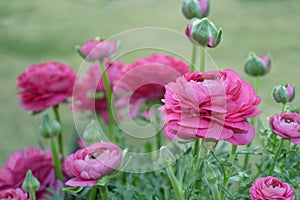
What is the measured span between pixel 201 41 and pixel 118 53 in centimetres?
17

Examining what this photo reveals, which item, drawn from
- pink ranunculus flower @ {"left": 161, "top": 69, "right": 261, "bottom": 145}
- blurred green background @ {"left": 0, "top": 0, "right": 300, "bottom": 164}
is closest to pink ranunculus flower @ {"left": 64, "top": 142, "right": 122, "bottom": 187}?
pink ranunculus flower @ {"left": 161, "top": 69, "right": 261, "bottom": 145}

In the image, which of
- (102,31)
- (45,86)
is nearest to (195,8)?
(45,86)

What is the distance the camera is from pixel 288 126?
1.27ft

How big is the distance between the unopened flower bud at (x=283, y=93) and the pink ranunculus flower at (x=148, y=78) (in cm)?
15

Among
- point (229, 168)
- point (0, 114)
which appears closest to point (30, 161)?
point (229, 168)

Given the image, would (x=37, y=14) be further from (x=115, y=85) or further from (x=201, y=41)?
(x=201, y=41)

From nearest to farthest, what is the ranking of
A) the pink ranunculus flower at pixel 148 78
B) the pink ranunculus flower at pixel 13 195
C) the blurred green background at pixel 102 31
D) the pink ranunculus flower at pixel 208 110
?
the pink ranunculus flower at pixel 208 110 → the pink ranunculus flower at pixel 13 195 → the pink ranunculus flower at pixel 148 78 → the blurred green background at pixel 102 31

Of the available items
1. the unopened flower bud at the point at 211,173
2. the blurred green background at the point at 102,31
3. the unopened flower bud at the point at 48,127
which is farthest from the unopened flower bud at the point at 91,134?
the blurred green background at the point at 102,31

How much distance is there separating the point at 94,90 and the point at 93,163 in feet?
0.94

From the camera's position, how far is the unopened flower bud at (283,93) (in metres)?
0.42

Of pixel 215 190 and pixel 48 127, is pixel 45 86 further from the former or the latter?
pixel 215 190

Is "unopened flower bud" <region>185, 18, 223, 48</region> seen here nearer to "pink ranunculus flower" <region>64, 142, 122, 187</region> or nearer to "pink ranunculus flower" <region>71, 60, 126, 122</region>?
"pink ranunculus flower" <region>64, 142, 122, 187</region>

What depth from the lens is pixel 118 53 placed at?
1.83 ft

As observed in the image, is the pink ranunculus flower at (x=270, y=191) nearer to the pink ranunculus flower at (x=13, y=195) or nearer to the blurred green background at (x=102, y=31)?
the pink ranunculus flower at (x=13, y=195)
